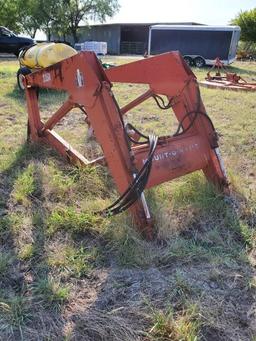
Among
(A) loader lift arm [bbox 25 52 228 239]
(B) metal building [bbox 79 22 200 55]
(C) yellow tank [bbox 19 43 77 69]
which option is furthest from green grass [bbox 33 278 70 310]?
(B) metal building [bbox 79 22 200 55]

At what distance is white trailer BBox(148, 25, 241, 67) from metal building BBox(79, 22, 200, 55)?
66.7 ft

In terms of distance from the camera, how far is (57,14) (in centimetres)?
3825

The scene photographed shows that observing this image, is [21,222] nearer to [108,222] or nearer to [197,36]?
[108,222]

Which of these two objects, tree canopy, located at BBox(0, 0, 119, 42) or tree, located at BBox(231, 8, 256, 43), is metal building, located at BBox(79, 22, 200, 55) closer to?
tree canopy, located at BBox(0, 0, 119, 42)

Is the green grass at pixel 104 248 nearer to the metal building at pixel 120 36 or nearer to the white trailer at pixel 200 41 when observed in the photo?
the white trailer at pixel 200 41

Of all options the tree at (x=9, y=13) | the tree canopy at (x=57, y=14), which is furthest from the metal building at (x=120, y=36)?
the tree at (x=9, y=13)

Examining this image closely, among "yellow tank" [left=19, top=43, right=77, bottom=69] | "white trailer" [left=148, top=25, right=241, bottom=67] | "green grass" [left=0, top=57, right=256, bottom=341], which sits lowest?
"white trailer" [left=148, top=25, right=241, bottom=67]

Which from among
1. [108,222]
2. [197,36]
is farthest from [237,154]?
[197,36]

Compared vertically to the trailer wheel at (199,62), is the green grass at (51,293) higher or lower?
higher

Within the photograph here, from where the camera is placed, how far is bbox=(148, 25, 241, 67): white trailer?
18922mm

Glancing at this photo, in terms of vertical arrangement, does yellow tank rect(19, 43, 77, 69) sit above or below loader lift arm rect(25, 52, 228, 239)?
below

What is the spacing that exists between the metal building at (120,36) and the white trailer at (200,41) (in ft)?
66.7

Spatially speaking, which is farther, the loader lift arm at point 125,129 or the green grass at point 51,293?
the loader lift arm at point 125,129

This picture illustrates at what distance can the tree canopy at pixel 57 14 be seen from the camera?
122 feet
